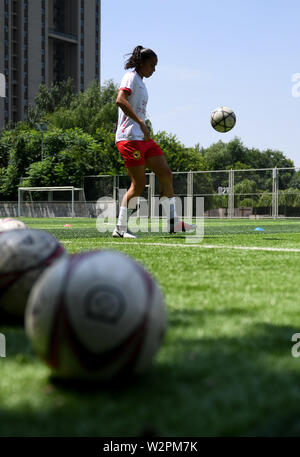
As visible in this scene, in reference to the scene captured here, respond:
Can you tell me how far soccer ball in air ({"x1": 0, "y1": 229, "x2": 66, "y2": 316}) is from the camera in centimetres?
251

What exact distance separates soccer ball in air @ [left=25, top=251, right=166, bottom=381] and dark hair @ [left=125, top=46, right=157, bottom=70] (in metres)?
Answer: 6.67

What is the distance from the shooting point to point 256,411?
1521 millimetres

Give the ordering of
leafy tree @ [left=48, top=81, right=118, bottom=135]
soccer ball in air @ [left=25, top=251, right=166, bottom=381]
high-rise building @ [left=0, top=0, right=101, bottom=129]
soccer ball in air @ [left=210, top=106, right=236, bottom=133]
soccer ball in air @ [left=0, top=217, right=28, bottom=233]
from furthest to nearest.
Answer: high-rise building @ [left=0, top=0, right=101, bottom=129], leafy tree @ [left=48, top=81, right=118, bottom=135], soccer ball in air @ [left=210, top=106, right=236, bottom=133], soccer ball in air @ [left=0, top=217, right=28, bottom=233], soccer ball in air @ [left=25, top=251, right=166, bottom=381]

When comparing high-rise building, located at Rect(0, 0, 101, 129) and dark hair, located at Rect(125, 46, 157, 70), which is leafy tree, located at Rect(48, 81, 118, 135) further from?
dark hair, located at Rect(125, 46, 157, 70)

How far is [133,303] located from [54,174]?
37384mm

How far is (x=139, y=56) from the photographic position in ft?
26.3

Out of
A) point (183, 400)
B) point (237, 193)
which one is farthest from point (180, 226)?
point (237, 193)

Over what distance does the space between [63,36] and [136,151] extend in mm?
100379

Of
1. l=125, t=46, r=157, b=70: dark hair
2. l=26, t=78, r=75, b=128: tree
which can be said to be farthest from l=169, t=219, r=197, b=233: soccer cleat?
l=26, t=78, r=75, b=128: tree

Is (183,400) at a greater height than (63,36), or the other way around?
(63,36)

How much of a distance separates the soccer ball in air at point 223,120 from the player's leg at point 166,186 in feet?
26.3

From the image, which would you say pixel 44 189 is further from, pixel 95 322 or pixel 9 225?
pixel 95 322

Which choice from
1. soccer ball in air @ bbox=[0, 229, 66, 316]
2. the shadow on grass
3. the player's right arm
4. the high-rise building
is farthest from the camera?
the high-rise building

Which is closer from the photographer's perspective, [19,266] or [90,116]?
[19,266]
